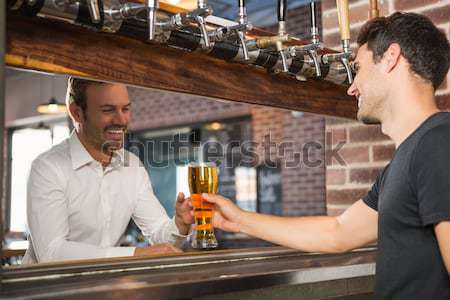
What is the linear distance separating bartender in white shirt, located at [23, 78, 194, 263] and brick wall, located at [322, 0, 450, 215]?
2.39ft

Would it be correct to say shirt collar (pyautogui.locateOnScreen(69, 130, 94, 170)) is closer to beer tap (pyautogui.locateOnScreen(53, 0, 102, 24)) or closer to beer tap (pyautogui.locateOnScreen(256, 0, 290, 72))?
beer tap (pyautogui.locateOnScreen(256, 0, 290, 72))

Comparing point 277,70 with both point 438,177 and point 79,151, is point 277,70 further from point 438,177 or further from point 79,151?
point 79,151

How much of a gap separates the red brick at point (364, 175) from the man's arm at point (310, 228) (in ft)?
2.20

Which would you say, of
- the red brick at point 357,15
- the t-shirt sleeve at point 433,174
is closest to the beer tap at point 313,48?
the t-shirt sleeve at point 433,174

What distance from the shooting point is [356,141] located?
2363 millimetres

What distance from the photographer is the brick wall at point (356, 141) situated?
2.20 m

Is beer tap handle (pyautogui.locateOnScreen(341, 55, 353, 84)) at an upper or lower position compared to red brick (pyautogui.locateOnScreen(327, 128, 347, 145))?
upper

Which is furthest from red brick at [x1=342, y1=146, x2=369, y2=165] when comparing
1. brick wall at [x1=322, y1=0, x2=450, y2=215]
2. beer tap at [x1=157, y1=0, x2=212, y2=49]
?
beer tap at [x1=157, y1=0, x2=212, y2=49]

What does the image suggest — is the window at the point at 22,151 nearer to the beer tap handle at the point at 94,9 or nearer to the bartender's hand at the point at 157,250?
the bartender's hand at the point at 157,250

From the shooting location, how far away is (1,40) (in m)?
1.06

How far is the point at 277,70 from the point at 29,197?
0.99 m

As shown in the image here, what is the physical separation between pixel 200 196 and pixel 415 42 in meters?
0.68

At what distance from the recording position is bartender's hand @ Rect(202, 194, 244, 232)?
157 cm

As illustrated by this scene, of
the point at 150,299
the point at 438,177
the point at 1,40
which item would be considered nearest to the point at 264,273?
the point at 150,299
